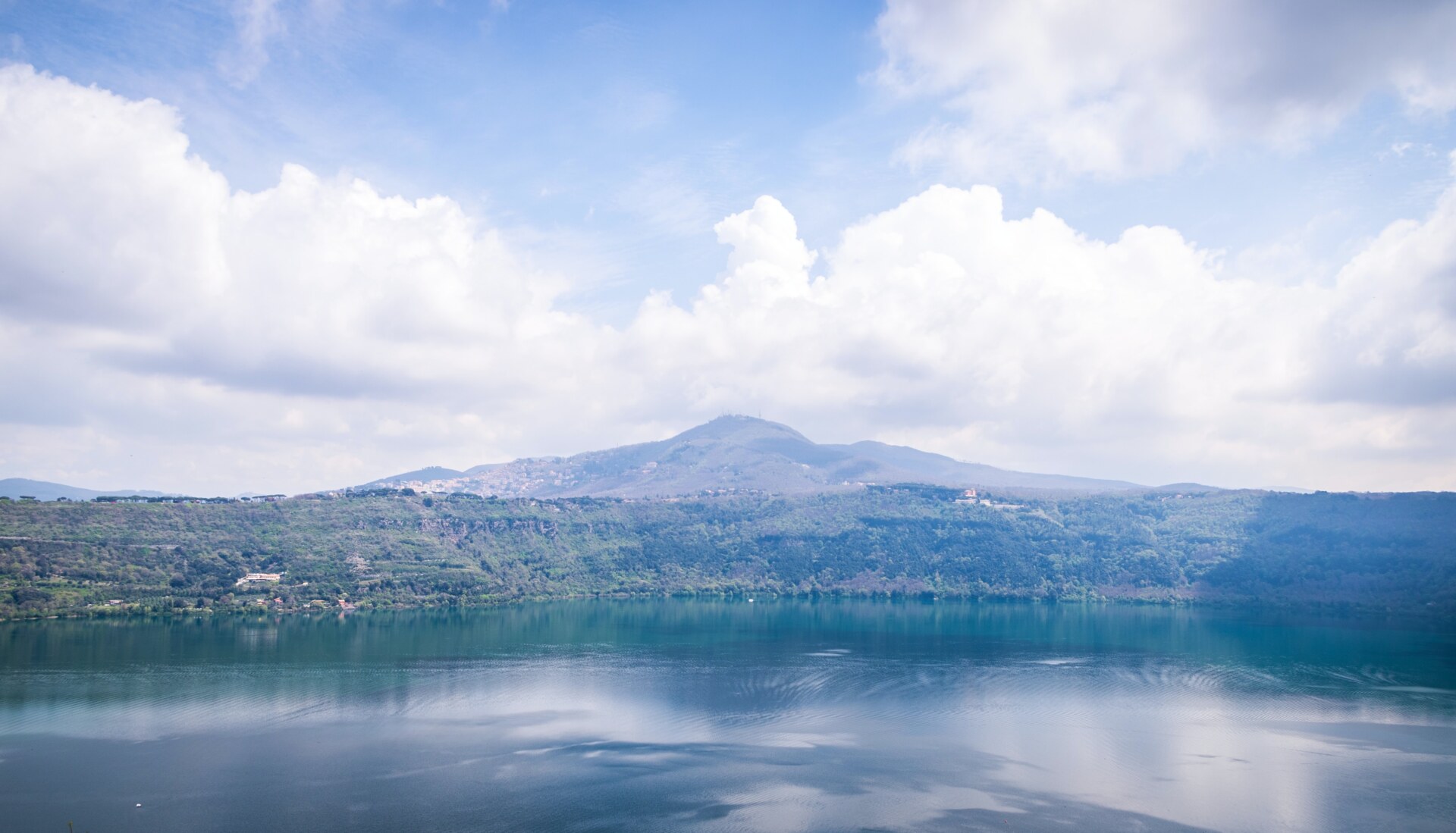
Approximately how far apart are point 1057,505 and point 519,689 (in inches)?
5186

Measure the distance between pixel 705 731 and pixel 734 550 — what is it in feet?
332

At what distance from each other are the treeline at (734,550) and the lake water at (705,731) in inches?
634

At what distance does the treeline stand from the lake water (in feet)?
52.9

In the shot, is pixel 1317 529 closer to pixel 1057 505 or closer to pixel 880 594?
pixel 1057 505

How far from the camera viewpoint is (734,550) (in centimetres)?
14650

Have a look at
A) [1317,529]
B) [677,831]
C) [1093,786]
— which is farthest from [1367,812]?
[1317,529]

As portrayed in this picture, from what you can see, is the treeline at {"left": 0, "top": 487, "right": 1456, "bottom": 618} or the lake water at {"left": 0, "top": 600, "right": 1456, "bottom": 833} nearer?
the lake water at {"left": 0, "top": 600, "right": 1456, "bottom": 833}

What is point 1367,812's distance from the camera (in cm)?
3362

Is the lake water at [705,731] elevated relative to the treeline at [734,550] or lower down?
lower down

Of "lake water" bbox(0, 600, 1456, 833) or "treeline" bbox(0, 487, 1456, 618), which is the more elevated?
"treeline" bbox(0, 487, 1456, 618)

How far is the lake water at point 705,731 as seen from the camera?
33.1m

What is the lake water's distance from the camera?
108 feet

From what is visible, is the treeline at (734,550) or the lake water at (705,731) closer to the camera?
the lake water at (705,731)

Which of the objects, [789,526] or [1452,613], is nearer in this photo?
[1452,613]
